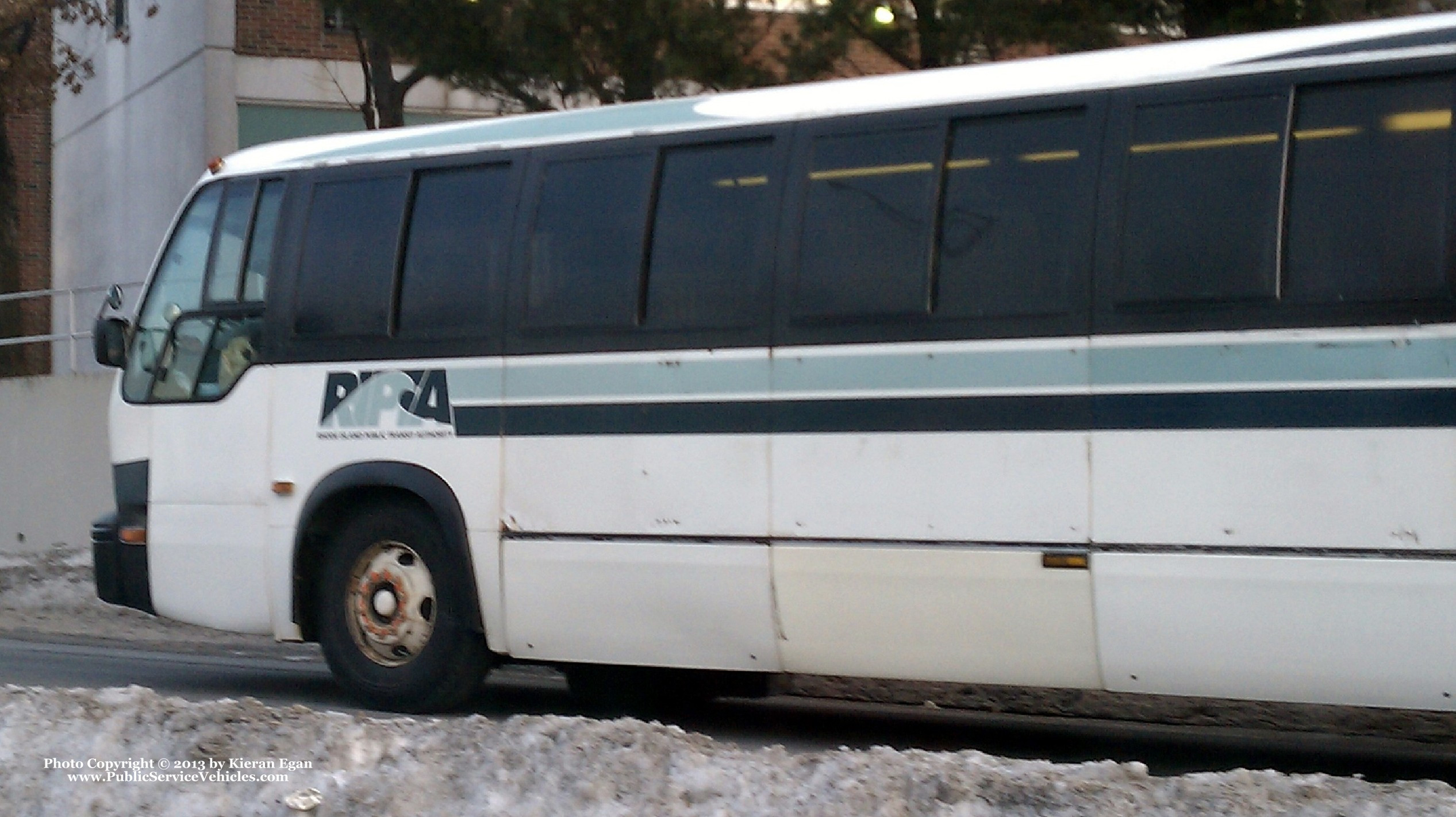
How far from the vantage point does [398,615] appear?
8.97m

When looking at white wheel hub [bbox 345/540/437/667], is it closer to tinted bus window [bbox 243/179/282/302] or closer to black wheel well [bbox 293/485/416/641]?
black wheel well [bbox 293/485/416/641]

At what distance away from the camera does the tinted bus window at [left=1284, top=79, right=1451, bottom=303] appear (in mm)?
6312

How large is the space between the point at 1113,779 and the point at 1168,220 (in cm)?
229

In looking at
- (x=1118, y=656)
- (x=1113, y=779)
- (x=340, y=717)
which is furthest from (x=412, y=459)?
→ (x=1113, y=779)

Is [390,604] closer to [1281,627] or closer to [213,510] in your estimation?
[213,510]

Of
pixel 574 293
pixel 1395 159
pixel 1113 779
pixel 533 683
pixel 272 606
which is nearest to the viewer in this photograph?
pixel 1113 779

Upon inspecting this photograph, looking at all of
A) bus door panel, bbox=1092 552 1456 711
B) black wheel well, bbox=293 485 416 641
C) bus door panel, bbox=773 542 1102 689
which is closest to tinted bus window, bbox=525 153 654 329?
black wheel well, bbox=293 485 416 641

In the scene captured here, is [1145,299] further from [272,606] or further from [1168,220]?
[272,606]

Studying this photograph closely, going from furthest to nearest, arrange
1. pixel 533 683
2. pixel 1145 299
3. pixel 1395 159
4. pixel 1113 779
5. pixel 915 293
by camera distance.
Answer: pixel 533 683 → pixel 915 293 → pixel 1145 299 → pixel 1395 159 → pixel 1113 779

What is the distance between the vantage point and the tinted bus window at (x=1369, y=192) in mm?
6312

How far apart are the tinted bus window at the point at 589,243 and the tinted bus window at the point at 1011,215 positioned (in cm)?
148

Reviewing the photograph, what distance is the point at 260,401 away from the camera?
9227 mm

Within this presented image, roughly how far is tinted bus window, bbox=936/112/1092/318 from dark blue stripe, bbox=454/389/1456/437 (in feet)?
1.28

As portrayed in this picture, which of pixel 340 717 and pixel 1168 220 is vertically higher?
pixel 1168 220
